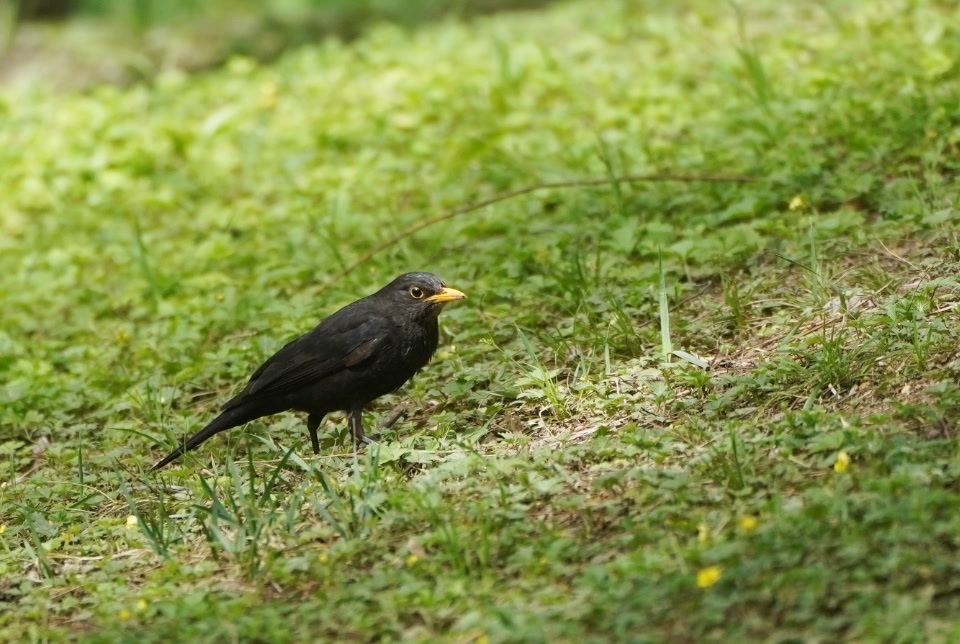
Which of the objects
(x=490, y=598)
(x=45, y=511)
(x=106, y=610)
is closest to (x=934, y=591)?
(x=490, y=598)

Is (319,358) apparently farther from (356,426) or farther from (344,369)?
(356,426)

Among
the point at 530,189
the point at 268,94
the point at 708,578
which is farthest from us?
the point at 268,94

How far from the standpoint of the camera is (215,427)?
5.35 metres

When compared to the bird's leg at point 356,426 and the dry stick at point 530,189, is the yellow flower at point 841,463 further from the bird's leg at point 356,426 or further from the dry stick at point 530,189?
the dry stick at point 530,189

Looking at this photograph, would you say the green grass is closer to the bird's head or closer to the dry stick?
the dry stick

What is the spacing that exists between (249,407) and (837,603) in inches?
112

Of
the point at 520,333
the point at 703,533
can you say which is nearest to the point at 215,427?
the point at 520,333

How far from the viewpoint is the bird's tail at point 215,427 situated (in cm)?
528

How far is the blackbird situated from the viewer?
5.36 meters

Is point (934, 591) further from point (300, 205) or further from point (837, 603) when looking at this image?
point (300, 205)

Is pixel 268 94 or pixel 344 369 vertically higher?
pixel 268 94

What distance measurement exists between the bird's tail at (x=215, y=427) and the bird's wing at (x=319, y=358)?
0.05 meters

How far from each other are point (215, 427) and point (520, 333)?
1396 mm

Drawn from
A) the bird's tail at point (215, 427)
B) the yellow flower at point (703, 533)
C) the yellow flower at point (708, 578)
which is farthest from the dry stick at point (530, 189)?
the yellow flower at point (708, 578)
